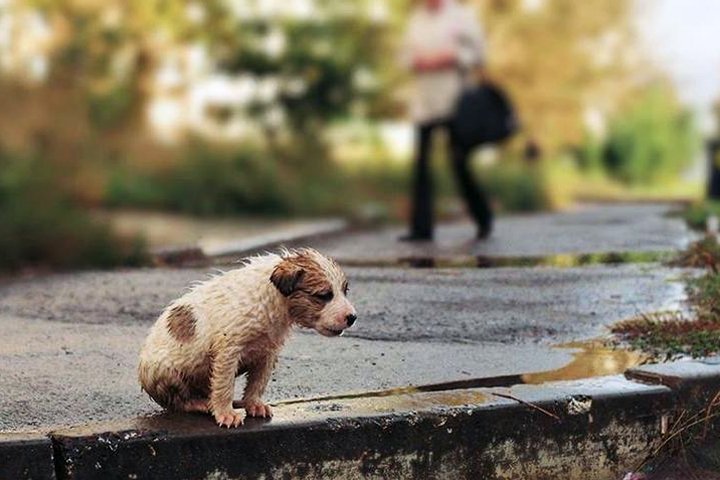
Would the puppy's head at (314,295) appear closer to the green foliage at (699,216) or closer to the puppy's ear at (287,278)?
the puppy's ear at (287,278)

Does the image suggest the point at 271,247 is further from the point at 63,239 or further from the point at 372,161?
the point at 372,161

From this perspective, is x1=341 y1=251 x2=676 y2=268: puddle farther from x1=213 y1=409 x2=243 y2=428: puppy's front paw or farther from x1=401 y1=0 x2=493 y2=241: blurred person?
x1=213 y1=409 x2=243 y2=428: puppy's front paw

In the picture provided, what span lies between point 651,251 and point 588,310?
3530 mm

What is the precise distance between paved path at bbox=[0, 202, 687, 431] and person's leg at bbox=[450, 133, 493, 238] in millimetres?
2542

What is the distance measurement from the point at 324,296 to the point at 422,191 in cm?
790

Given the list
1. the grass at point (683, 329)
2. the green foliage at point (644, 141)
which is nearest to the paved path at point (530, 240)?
the grass at point (683, 329)

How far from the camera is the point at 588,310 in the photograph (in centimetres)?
674

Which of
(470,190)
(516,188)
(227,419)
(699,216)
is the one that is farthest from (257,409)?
(516,188)

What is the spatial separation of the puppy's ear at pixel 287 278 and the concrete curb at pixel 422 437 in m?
0.42

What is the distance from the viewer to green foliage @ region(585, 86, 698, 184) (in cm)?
2792

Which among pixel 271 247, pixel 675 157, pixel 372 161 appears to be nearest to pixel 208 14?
pixel 372 161

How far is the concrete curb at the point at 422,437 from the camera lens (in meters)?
3.45

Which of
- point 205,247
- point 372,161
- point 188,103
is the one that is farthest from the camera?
point 372,161

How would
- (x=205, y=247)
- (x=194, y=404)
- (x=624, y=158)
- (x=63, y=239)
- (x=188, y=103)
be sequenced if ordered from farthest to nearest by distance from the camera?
(x=624, y=158), (x=188, y=103), (x=205, y=247), (x=63, y=239), (x=194, y=404)
